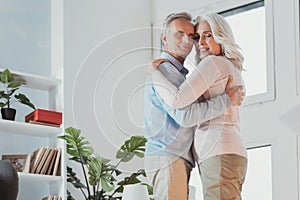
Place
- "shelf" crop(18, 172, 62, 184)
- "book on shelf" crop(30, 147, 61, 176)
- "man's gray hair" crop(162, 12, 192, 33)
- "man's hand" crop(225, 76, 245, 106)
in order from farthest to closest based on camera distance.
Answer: "man's gray hair" crop(162, 12, 192, 33) → "man's hand" crop(225, 76, 245, 106) → "book on shelf" crop(30, 147, 61, 176) → "shelf" crop(18, 172, 62, 184)

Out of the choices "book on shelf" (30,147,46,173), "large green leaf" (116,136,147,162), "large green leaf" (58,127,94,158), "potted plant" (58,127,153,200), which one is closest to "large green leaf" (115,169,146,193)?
"potted plant" (58,127,153,200)

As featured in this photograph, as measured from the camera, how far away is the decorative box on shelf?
3.57 m

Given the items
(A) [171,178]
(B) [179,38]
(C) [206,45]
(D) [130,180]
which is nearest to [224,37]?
(C) [206,45]

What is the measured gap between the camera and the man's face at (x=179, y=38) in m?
3.67

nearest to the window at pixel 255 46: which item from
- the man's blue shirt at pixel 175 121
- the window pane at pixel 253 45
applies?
the window pane at pixel 253 45

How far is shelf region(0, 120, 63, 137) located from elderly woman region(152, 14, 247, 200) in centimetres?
64

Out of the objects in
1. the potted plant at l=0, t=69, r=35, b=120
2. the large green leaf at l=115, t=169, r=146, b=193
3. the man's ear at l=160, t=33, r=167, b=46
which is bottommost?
the large green leaf at l=115, t=169, r=146, b=193

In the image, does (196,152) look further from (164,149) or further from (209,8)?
(209,8)

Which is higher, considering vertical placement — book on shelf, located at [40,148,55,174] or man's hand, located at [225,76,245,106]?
man's hand, located at [225,76,245,106]

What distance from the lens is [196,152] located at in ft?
11.8

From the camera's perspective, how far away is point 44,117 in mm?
3600

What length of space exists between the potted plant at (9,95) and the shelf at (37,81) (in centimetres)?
3

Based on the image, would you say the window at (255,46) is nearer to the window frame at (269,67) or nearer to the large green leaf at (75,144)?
the window frame at (269,67)

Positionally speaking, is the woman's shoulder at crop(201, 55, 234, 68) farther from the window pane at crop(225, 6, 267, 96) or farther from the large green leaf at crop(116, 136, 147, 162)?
the large green leaf at crop(116, 136, 147, 162)
